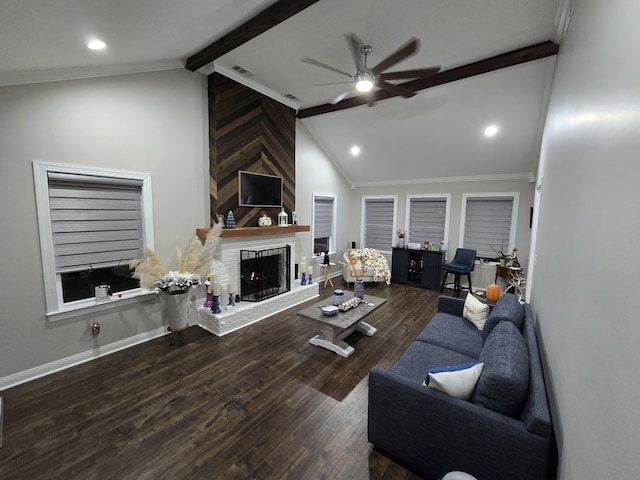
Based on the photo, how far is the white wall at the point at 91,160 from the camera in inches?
100

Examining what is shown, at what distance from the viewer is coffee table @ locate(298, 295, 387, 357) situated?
10.2ft

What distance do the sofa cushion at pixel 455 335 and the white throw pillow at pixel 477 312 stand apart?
0.18 ft

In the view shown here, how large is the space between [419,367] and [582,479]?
1.31 metres

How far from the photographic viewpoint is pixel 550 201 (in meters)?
2.33

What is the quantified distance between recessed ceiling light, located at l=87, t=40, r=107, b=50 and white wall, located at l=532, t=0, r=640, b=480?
3.45 metres

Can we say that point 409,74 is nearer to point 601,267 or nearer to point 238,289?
point 601,267

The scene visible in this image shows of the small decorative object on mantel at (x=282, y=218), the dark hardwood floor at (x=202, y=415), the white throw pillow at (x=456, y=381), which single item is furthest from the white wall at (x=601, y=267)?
the small decorative object on mantel at (x=282, y=218)

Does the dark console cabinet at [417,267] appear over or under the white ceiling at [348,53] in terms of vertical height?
under

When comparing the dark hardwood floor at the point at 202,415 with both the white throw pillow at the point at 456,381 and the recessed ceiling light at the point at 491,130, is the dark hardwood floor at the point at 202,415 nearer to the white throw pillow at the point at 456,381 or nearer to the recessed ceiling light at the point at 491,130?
the white throw pillow at the point at 456,381

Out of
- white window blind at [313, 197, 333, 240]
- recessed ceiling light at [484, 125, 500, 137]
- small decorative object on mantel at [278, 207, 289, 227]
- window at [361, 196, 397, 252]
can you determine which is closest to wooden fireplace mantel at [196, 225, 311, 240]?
small decorative object on mantel at [278, 207, 289, 227]

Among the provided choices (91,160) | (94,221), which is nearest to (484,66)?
(91,160)

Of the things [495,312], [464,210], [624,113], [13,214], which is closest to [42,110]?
[13,214]

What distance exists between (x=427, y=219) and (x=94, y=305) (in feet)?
20.4

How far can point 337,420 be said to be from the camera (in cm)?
224
